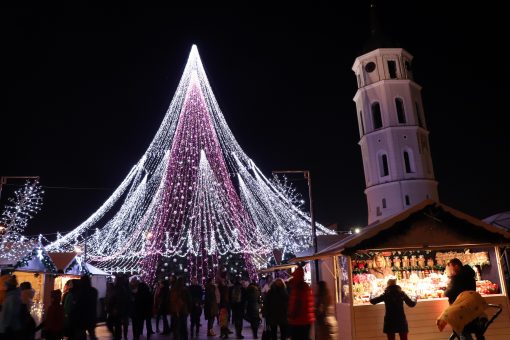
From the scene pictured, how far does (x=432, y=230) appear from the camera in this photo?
10250mm

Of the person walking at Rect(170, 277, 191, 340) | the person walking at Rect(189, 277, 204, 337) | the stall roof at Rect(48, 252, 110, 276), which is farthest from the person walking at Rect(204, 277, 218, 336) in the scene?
the stall roof at Rect(48, 252, 110, 276)

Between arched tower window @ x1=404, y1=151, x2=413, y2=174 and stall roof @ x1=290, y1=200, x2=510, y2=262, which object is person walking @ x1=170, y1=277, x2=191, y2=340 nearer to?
stall roof @ x1=290, y1=200, x2=510, y2=262

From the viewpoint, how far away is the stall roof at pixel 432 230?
32.8 feet

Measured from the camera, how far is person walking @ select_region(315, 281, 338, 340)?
6.59 m

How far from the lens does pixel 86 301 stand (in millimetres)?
7832

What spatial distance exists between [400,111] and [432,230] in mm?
25377

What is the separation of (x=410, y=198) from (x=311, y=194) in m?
16.9

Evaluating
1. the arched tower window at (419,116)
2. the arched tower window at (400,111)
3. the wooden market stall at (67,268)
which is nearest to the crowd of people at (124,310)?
the wooden market stall at (67,268)

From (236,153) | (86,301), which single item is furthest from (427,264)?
(236,153)

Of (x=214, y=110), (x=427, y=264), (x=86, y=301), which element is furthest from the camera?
(x=214, y=110)

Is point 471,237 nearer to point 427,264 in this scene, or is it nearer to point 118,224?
point 427,264

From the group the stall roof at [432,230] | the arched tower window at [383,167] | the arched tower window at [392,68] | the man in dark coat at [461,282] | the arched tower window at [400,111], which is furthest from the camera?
the arched tower window at [392,68]

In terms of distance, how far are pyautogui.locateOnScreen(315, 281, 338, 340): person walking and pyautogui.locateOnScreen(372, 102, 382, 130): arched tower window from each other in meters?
29.0

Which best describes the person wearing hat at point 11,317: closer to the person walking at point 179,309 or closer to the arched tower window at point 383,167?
the person walking at point 179,309
